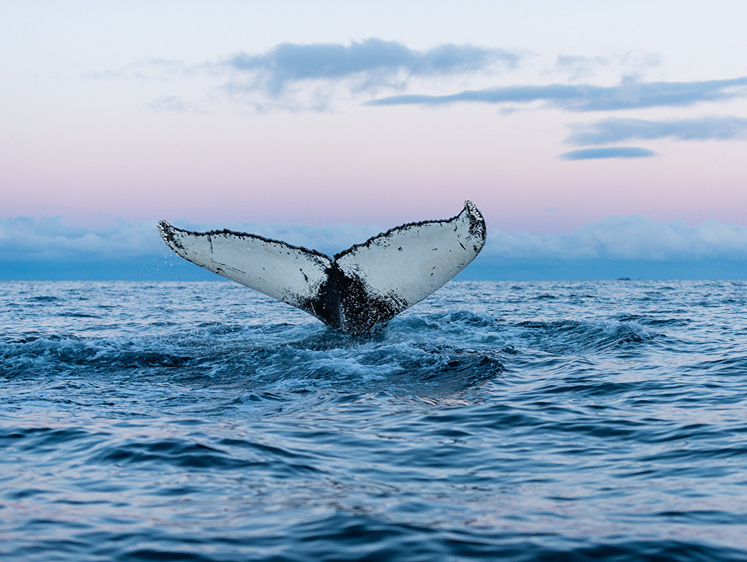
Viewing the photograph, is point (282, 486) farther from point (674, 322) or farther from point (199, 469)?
point (674, 322)

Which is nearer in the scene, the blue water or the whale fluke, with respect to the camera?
the blue water

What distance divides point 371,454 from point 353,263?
4682 mm

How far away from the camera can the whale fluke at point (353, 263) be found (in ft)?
30.9

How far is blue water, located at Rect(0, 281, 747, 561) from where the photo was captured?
4.10 metres

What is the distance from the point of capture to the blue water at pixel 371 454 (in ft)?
13.4

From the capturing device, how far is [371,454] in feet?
19.3

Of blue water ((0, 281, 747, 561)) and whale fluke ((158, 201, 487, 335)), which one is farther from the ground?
whale fluke ((158, 201, 487, 335))

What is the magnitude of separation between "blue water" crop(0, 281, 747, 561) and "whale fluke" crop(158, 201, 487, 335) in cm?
90

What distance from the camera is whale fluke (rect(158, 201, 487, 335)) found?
9.43 meters

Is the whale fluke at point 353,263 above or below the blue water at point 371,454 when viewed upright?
above

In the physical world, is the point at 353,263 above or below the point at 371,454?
above

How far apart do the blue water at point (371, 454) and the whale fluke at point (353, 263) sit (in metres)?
0.90

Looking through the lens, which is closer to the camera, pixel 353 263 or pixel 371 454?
pixel 371 454

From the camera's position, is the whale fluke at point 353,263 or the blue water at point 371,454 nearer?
the blue water at point 371,454
